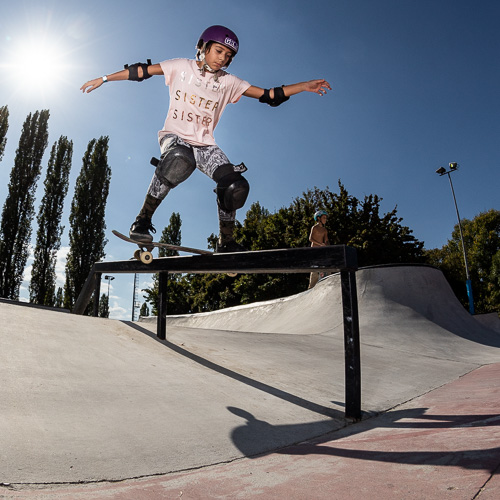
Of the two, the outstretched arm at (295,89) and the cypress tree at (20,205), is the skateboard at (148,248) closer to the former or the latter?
the outstretched arm at (295,89)

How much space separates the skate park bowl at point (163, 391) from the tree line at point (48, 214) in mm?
21477

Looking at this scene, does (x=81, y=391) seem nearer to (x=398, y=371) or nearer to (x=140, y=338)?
(x=140, y=338)

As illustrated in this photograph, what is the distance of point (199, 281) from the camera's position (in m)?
25.2

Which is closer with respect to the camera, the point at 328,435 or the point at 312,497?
the point at 312,497

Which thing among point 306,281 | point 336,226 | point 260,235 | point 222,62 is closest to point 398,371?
point 222,62

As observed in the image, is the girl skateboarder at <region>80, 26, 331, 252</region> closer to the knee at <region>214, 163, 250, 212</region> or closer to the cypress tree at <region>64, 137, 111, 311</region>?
the knee at <region>214, 163, 250, 212</region>

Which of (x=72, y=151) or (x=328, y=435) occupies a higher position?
(x=72, y=151)

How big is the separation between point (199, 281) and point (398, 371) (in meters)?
21.5

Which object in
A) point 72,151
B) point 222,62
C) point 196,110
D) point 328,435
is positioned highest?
point 72,151

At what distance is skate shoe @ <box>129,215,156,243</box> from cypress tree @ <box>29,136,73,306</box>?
76.2 ft

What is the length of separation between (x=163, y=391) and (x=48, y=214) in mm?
26038

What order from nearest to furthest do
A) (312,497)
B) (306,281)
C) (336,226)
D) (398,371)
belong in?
(312,497) → (398,371) → (306,281) → (336,226)

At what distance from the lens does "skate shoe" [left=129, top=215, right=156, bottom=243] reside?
3.26 m

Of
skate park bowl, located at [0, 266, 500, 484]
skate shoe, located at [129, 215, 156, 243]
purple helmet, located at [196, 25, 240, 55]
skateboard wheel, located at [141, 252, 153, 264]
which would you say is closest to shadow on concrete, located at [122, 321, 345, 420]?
skate park bowl, located at [0, 266, 500, 484]
